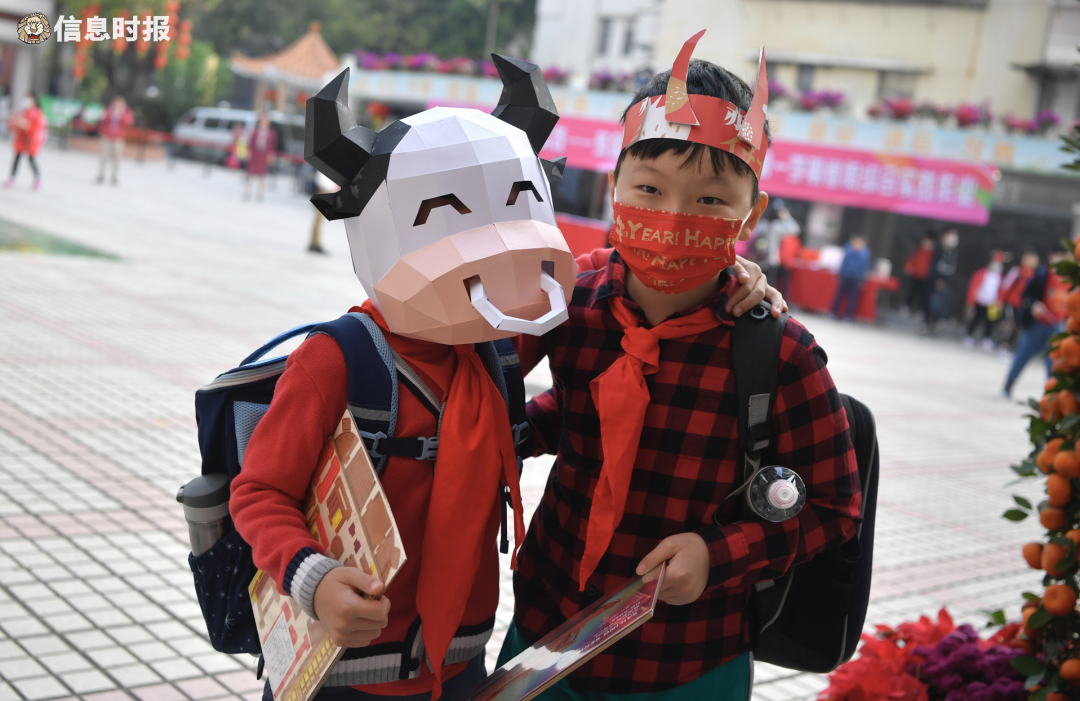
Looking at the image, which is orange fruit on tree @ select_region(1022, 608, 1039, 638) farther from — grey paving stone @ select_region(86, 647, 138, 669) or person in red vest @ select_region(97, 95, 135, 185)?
person in red vest @ select_region(97, 95, 135, 185)

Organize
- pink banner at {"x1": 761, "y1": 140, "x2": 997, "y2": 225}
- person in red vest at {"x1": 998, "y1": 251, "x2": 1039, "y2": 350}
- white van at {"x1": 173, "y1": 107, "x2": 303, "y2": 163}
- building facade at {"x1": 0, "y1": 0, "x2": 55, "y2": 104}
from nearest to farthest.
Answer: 1. person in red vest at {"x1": 998, "y1": 251, "x2": 1039, "y2": 350}
2. pink banner at {"x1": 761, "y1": 140, "x2": 997, "y2": 225}
3. white van at {"x1": 173, "y1": 107, "x2": 303, "y2": 163}
4. building facade at {"x1": 0, "y1": 0, "x2": 55, "y2": 104}

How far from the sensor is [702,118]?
1.70m

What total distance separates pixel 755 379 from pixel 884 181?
18843mm

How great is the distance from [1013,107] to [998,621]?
84.6 ft

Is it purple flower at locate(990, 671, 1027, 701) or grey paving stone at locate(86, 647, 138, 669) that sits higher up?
purple flower at locate(990, 671, 1027, 701)

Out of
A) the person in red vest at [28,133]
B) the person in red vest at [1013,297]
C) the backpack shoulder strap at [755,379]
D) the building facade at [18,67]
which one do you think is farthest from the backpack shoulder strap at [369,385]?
the building facade at [18,67]

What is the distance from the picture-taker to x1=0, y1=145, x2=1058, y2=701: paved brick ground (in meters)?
3.12

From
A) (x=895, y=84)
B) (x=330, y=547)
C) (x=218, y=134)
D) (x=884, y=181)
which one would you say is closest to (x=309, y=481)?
(x=330, y=547)

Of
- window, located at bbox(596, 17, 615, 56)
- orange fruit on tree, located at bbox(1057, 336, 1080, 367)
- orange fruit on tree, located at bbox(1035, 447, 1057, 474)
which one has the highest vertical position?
window, located at bbox(596, 17, 615, 56)

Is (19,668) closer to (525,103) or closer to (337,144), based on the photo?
(337,144)

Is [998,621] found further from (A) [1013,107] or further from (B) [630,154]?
(A) [1013,107]

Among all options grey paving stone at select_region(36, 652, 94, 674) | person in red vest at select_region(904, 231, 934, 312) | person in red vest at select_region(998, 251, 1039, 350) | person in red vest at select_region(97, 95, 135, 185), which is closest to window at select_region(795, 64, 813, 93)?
person in red vest at select_region(904, 231, 934, 312)

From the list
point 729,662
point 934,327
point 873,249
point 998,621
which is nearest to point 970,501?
point 998,621

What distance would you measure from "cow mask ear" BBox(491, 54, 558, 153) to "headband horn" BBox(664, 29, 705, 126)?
214mm
